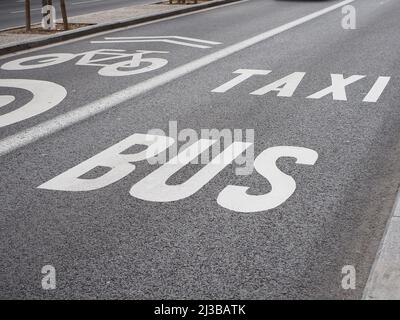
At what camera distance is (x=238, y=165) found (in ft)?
20.4

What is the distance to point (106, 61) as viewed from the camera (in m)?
11.8

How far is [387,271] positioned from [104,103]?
5.53 meters

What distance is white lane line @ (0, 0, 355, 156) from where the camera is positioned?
23.3 ft

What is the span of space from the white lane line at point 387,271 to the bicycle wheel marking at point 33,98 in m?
4.97

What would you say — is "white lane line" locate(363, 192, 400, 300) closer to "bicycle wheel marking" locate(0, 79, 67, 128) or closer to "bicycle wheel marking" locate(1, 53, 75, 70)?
"bicycle wheel marking" locate(0, 79, 67, 128)

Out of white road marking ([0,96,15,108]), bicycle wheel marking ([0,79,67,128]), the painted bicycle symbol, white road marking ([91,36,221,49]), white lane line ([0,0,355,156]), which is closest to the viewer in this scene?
white lane line ([0,0,355,156])

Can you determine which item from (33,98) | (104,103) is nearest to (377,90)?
(104,103)

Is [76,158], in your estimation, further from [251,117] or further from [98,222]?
[251,117]

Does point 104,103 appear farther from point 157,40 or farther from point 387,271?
point 157,40

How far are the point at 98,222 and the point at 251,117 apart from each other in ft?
11.1

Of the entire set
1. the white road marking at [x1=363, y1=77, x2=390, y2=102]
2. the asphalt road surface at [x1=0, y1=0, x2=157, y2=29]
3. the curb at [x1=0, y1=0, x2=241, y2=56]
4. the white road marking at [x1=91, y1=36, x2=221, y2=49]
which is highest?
the asphalt road surface at [x1=0, y1=0, x2=157, y2=29]

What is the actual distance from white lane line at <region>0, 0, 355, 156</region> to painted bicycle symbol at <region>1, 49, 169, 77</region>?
0.65 meters

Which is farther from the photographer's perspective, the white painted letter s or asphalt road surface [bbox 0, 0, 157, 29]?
asphalt road surface [bbox 0, 0, 157, 29]

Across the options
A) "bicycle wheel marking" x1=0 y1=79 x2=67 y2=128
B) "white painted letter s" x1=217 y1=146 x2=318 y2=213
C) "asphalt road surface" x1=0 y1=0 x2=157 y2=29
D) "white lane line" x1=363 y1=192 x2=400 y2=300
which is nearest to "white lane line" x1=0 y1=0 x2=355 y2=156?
"bicycle wheel marking" x1=0 y1=79 x2=67 y2=128
